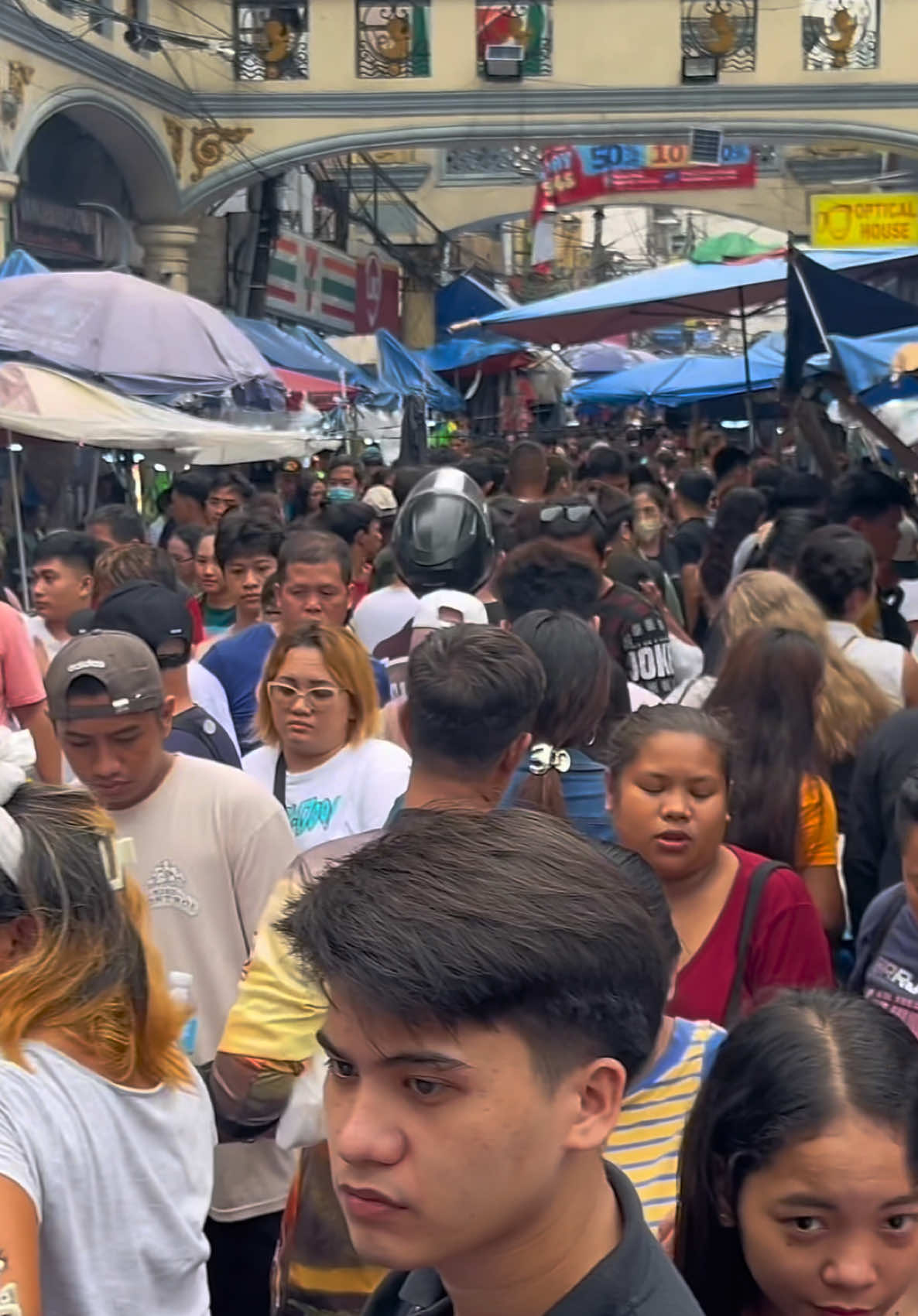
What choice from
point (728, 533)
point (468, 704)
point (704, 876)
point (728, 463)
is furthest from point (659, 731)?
point (728, 463)

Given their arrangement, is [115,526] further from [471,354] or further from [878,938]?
[471,354]

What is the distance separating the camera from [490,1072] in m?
1.46

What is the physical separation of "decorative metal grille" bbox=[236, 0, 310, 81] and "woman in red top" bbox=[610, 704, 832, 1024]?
22.0 metres

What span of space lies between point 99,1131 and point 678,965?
122 cm

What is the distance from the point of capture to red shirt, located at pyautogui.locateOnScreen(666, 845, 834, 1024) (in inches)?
128

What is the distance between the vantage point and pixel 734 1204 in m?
2.18

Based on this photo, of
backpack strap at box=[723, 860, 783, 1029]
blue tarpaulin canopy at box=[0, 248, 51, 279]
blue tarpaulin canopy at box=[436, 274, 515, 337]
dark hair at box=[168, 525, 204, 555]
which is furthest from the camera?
blue tarpaulin canopy at box=[436, 274, 515, 337]

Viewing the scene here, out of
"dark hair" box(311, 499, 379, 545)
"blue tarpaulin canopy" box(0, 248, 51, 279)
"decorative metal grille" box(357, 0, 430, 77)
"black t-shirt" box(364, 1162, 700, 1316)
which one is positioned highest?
"decorative metal grille" box(357, 0, 430, 77)

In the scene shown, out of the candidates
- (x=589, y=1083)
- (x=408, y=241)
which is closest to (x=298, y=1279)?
(x=589, y=1083)

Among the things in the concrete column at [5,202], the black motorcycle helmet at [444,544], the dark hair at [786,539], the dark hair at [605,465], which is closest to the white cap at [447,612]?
the black motorcycle helmet at [444,544]

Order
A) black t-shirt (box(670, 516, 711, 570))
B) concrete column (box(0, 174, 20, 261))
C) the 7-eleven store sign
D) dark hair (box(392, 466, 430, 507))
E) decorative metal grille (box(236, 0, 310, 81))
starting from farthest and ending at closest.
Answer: the 7-eleven store sign < decorative metal grille (box(236, 0, 310, 81)) < concrete column (box(0, 174, 20, 261)) < dark hair (box(392, 466, 430, 507)) < black t-shirt (box(670, 516, 711, 570))

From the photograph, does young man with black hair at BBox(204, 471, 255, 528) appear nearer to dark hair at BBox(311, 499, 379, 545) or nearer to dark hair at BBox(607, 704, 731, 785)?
dark hair at BBox(311, 499, 379, 545)

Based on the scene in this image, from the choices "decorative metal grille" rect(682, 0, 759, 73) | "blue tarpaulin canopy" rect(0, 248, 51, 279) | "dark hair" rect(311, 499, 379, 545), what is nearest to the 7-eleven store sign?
"decorative metal grille" rect(682, 0, 759, 73)

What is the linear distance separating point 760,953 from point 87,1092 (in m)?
1.41
